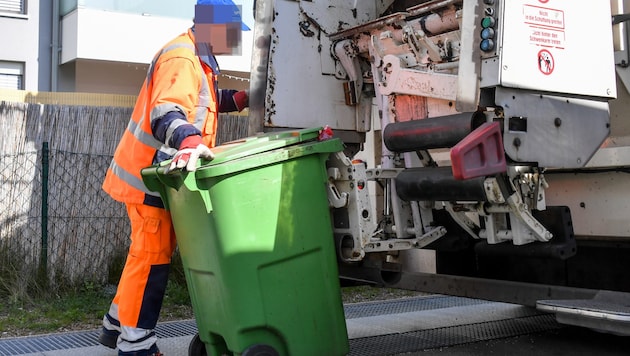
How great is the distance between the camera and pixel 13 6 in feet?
41.4

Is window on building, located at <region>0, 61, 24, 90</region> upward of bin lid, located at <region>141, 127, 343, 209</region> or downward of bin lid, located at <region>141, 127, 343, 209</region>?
upward

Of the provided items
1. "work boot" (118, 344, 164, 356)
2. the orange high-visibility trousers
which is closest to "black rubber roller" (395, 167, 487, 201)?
the orange high-visibility trousers

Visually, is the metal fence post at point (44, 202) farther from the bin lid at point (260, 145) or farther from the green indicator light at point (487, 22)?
the green indicator light at point (487, 22)

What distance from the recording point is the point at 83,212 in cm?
587

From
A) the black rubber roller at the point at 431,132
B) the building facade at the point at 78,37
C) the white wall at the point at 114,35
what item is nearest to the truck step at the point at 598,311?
the black rubber roller at the point at 431,132

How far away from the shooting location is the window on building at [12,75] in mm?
12617

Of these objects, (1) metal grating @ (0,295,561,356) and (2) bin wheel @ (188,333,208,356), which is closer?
(2) bin wheel @ (188,333,208,356)

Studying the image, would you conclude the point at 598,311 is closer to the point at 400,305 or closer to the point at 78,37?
the point at 400,305

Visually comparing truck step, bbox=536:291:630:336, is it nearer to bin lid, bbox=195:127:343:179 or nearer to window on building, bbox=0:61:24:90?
bin lid, bbox=195:127:343:179

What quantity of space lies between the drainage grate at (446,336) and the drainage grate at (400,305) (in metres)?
0.62

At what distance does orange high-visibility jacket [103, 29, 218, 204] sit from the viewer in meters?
3.51

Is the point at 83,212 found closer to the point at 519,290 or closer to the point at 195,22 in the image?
the point at 195,22

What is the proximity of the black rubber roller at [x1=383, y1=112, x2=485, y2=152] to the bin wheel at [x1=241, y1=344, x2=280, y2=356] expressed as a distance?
3.98 feet

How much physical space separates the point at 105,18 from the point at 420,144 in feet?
31.9
